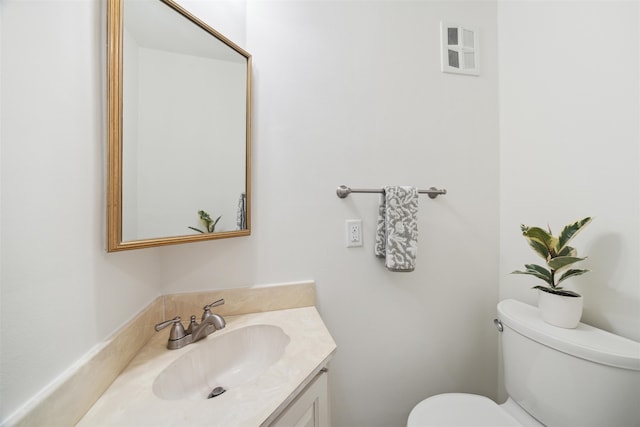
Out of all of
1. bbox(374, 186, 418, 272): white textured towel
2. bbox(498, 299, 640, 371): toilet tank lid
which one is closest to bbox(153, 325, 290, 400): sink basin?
bbox(374, 186, 418, 272): white textured towel

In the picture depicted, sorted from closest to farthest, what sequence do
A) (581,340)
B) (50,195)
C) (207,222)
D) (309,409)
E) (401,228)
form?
(50,195) → (309,409) → (581,340) → (207,222) → (401,228)

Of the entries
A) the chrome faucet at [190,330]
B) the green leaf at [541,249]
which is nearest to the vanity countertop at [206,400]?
the chrome faucet at [190,330]

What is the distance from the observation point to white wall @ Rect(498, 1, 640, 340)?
0.73m

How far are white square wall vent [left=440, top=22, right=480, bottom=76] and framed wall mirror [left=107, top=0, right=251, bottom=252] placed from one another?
0.96 m

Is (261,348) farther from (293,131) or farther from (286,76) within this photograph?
(286,76)

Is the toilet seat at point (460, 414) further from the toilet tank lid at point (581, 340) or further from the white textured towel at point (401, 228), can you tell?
the white textured towel at point (401, 228)

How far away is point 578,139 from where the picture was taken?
33.6 inches

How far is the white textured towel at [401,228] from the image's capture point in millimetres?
908

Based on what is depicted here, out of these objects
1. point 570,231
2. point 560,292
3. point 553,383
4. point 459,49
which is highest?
point 459,49

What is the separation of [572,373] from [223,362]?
3.77 ft

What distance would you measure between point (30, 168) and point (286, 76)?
850 mm

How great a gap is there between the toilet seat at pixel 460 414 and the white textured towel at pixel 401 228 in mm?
526

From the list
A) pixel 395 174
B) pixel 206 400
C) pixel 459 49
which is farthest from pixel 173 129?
pixel 459 49

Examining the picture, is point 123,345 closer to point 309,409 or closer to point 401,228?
point 309,409
